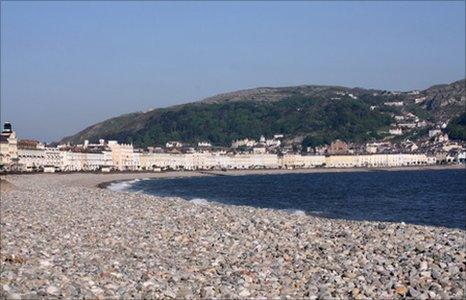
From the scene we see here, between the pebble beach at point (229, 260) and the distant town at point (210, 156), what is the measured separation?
78.8 metres

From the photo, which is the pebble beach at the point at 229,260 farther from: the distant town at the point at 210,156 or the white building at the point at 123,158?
the white building at the point at 123,158

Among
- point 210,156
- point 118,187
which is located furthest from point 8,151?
point 210,156

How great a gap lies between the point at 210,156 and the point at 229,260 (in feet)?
478

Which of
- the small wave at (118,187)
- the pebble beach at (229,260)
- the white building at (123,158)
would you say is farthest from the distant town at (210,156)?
the pebble beach at (229,260)

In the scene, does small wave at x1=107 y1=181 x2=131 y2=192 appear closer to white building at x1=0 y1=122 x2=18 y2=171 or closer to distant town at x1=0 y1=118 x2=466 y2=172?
white building at x1=0 y1=122 x2=18 y2=171

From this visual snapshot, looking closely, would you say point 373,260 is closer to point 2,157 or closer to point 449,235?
point 449,235

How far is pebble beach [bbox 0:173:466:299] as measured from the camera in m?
9.46

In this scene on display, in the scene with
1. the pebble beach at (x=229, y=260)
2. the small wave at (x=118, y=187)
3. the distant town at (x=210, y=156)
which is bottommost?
the small wave at (x=118, y=187)

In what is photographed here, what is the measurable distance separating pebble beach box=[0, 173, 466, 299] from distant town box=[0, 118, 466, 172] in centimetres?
7879

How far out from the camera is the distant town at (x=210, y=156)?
107294mm

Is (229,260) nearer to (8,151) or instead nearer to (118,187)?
(118,187)

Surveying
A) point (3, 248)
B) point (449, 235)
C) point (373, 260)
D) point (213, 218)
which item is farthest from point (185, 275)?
point (213, 218)

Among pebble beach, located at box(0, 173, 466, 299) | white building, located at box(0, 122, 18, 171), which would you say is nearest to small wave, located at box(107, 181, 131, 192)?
white building, located at box(0, 122, 18, 171)

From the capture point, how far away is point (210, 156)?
15762cm
